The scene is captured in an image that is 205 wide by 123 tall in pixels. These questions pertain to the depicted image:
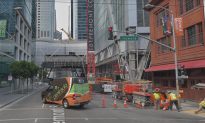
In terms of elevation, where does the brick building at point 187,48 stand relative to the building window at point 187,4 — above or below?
below

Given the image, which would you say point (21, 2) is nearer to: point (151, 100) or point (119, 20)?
point (119, 20)

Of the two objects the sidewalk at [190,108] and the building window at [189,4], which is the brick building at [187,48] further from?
the sidewalk at [190,108]

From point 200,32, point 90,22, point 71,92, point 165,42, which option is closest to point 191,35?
point 200,32

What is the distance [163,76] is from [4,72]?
110 feet

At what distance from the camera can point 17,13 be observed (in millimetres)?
71750

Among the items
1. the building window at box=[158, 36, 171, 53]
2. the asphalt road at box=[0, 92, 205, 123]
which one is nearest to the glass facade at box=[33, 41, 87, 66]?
the building window at box=[158, 36, 171, 53]

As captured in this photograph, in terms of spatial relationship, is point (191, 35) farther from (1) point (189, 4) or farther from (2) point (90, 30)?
(2) point (90, 30)

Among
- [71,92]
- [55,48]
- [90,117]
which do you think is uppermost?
[55,48]

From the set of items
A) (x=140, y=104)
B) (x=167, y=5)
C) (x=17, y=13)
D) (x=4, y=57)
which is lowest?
(x=140, y=104)

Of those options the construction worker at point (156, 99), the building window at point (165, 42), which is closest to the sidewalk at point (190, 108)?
the construction worker at point (156, 99)

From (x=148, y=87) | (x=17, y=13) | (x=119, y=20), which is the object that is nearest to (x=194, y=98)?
(x=148, y=87)

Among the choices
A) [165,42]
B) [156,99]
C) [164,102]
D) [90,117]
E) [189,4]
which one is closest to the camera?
[90,117]

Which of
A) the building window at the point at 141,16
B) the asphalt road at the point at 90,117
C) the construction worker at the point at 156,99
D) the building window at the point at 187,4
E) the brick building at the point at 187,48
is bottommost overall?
the asphalt road at the point at 90,117

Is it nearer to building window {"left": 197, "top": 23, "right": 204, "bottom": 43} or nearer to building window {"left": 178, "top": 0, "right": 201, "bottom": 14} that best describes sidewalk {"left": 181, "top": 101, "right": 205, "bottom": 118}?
building window {"left": 197, "top": 23, "right": 204, "bottom": 43}
